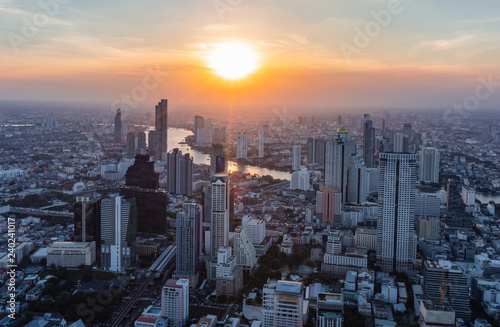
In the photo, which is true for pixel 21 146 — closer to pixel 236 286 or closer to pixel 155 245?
pixel 155 245

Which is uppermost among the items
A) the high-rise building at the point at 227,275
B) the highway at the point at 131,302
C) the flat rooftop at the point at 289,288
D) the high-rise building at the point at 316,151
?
the high-rise building at the point at 316,151

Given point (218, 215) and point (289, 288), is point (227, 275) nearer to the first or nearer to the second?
point (218, 215)

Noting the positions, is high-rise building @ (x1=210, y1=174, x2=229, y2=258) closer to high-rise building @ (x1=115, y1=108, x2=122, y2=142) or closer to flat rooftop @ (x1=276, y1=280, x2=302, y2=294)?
flat rooftop @ (x1=276, y1=280, x2=302, y2=294)

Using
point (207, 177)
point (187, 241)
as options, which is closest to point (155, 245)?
point (187, 241)

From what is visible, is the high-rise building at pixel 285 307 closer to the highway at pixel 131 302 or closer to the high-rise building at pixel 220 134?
the highway at pixel 131 302

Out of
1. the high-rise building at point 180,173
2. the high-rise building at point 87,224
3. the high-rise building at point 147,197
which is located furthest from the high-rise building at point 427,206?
the high-rise building at point 87,224

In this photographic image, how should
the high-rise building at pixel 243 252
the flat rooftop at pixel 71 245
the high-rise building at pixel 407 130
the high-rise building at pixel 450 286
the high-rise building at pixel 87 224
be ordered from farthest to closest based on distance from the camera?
the high-rise building at pixel 407 130 → the high-rise building at pixel 87 224 → the flat rooftop at pixel 71 245 → the high-rise building at pixel 243 252 → the high-rise building at pixel 450 286

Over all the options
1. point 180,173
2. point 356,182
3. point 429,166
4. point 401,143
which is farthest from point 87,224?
point 429,166
